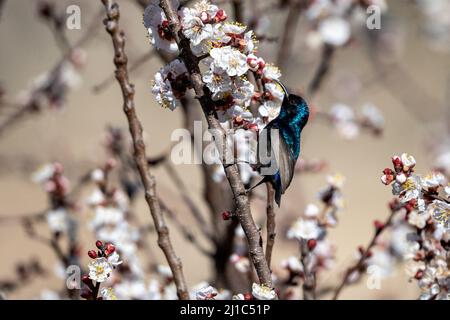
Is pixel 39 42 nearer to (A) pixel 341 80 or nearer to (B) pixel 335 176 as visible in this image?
(A) pixel 341 80

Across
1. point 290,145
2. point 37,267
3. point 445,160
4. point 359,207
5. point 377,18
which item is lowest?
point 359,207

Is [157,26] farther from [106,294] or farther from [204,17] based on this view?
[106,294]

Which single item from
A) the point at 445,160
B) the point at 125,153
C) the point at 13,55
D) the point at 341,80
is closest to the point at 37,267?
the point at 125,153

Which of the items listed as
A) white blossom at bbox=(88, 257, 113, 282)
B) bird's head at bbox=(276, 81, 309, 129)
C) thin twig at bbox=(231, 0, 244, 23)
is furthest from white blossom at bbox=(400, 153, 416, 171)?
thin twig at bbox=(231, 0, 244, 23)

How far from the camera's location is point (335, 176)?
225 cm

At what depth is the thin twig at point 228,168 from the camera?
1509 mm

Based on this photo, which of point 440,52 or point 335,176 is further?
point 440,52

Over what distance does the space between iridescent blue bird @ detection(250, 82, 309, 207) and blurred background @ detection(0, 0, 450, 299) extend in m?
1.92

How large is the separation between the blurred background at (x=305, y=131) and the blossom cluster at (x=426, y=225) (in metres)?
1.55

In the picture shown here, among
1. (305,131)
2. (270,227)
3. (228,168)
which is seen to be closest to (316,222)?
(270,227)

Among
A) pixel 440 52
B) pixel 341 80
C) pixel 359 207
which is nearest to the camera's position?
pixel 359 207

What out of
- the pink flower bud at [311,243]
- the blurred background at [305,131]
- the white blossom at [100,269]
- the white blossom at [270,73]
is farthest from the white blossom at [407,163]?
the blurred background at [305,131]

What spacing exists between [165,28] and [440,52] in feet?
19.6

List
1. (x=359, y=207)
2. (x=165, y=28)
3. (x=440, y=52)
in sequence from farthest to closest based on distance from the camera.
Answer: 1. (x=440, y=52)
2. (x=359, y=207)
3. (x=165, y=28)
